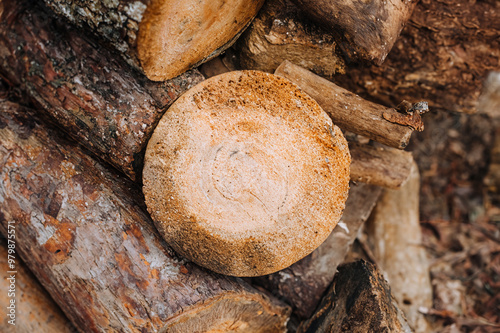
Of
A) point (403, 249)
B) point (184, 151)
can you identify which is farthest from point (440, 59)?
point (184, 151)

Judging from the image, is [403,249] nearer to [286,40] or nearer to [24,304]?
[286,40]

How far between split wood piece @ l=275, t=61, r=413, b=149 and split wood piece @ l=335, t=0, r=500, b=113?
36 cm

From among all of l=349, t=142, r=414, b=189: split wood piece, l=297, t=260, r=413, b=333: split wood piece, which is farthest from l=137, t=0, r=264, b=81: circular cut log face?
l=297, t=260, r=413, b=333: split wood piece

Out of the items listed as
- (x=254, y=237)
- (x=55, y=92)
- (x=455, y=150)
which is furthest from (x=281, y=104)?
(x=455, y=150)

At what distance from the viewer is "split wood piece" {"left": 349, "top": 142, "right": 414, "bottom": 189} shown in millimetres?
2000

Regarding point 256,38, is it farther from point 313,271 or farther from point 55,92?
point 313,271

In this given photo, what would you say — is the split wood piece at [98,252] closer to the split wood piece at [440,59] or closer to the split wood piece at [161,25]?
the split wood piece at [161,25]

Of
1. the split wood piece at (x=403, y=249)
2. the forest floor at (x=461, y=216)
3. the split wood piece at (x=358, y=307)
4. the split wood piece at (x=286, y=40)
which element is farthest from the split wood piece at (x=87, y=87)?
the forest floor at (x=461, y=216)

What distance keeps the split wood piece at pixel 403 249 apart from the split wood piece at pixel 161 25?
1739mm

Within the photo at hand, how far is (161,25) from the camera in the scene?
138cm

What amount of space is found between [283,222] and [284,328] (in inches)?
32.1

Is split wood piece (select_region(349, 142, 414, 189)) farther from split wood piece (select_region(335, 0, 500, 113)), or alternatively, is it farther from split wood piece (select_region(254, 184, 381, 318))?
split wood piece (select_region(335, 0, 500, 113))

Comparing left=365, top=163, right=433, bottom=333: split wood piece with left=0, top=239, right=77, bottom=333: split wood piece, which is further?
left=365, top=163, right=433, bottom=333: split wood piece

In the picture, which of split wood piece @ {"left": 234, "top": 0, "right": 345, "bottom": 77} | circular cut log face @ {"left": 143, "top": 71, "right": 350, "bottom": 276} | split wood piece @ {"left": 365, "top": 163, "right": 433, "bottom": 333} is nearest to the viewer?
circular cut log face @ {"left": 143, "top": 71, "right": 350, "bottom": 276}
